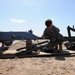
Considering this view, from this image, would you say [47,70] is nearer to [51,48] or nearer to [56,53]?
[56,53]

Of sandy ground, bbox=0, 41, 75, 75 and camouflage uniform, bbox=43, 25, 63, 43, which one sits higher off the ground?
camouflage uniform, bbox=43, 25, 63, 43

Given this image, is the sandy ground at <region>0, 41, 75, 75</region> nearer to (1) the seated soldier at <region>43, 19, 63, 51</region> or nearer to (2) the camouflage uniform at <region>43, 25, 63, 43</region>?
(1) the seated soldier at <region>43, 19, 63, 51</region>

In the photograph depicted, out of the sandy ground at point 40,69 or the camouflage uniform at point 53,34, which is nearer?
the sandy ground at point 40,69

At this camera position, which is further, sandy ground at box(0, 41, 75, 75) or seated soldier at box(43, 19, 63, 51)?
seated soldier at box(43, 19, 63, 51)

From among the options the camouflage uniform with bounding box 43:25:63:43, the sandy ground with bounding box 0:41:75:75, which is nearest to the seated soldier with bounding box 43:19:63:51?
the camouflage uniform with bounding box 43:25:63:43

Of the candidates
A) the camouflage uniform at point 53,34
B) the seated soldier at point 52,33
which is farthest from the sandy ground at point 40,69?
the camouflage uniform at point 53,34

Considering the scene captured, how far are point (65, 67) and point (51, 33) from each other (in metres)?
3.00

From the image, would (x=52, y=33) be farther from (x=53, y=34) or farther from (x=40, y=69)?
(x=40, y=69)

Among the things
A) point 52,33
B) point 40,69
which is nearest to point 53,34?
point 52,33

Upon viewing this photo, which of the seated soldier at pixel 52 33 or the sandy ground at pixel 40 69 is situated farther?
the seated soldier at pixel 52 33

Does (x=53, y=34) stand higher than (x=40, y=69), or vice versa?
(x=53, y=34)

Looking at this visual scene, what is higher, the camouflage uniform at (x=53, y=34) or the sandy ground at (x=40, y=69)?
the camouflage uniform at (x=53, y=34)

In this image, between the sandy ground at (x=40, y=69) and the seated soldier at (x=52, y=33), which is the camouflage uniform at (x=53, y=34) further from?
the sandy ground at (x=40, y=69)

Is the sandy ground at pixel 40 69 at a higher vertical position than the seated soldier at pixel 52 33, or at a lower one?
lower
